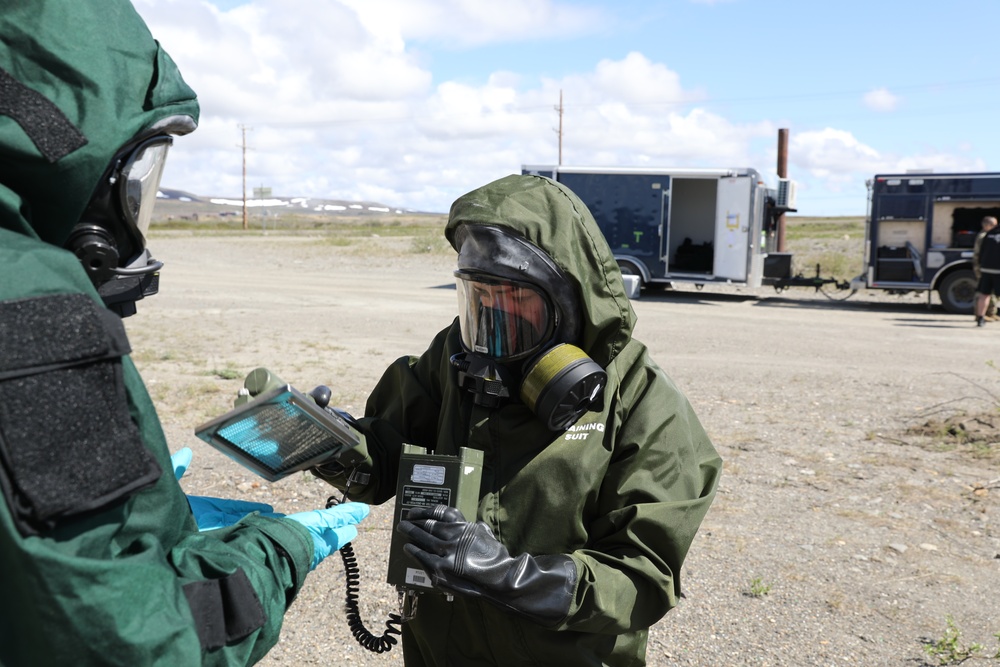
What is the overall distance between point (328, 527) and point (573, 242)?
2.89 feet

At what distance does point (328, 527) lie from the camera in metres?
1.95

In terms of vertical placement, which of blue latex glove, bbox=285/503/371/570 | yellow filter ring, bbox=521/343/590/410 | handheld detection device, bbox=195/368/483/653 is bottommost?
blue latex glove, bbox=285/503/371/570

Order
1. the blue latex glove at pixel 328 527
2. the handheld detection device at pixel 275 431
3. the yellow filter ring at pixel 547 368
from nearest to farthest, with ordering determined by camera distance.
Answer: the handheld detection device at pixel 275 431 < the blue latex glove at pixel 328 527 < the yellow filter ring at pixel 547 368

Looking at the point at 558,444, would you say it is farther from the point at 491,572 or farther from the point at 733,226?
the point at 733,226

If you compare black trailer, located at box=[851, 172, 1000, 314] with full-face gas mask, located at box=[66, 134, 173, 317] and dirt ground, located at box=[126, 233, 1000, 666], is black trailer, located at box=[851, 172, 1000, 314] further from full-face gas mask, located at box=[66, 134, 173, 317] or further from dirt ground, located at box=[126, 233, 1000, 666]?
full-face gas mask, located at box=[66, 134, 173, 317]

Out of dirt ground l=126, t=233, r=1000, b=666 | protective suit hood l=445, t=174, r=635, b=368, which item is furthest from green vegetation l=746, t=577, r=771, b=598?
protective suit hood l=445, t=174, r=635, b=368

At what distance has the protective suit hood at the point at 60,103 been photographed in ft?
4.14

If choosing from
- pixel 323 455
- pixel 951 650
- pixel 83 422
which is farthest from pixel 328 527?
pixel 951 650

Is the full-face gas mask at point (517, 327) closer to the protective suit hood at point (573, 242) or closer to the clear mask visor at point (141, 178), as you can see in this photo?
the protective suit hood at point (573, 242)

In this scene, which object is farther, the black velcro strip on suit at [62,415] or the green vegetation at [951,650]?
the green vegetation at [951,650]

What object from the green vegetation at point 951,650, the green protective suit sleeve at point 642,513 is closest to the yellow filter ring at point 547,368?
the green protective suit sleeve at point 642,513

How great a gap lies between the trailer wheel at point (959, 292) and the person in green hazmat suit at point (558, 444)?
16028 mm

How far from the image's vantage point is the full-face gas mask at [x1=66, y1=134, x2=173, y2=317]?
1598mm

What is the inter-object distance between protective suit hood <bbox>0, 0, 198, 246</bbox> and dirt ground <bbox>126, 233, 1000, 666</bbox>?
9.40ft
